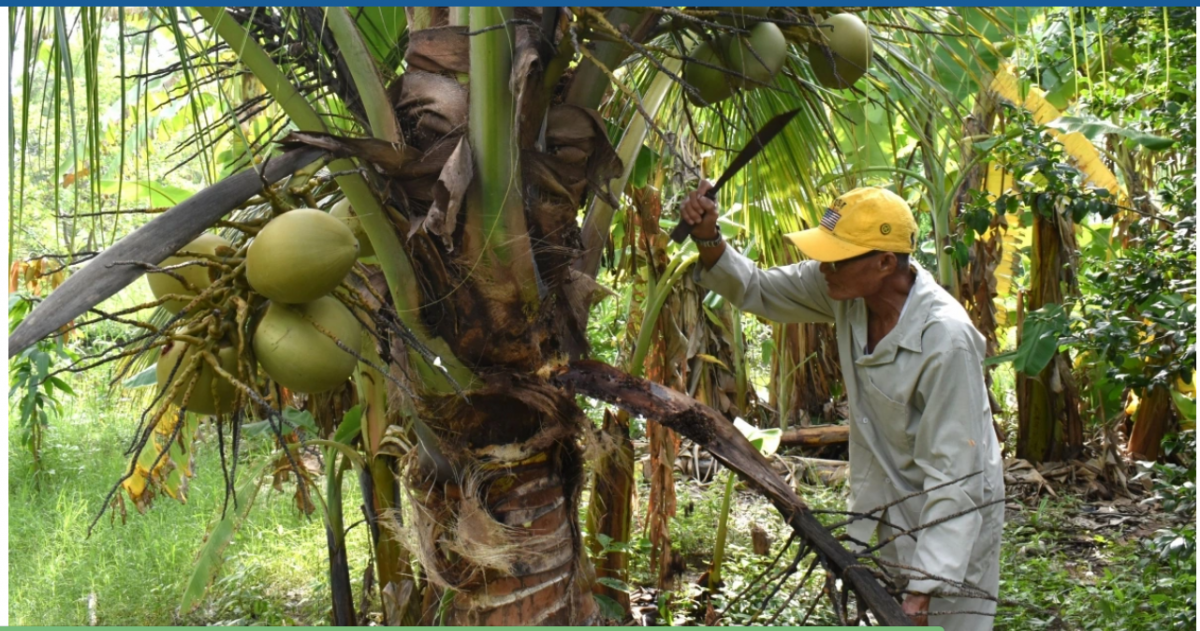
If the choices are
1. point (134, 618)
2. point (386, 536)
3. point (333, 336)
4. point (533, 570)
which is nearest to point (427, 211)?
point (333, 336)

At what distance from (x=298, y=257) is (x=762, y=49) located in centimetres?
88

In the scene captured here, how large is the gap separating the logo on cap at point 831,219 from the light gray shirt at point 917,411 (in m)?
0.22

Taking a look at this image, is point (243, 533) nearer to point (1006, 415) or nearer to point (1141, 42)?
point (1141, 42)

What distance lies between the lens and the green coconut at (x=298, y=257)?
1.17 meters

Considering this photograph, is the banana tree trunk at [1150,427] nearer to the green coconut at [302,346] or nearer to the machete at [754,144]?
the machete at [754,144]

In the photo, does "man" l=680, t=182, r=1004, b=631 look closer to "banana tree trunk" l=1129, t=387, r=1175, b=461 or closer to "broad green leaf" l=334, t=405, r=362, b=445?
"broad green leaf" l=334, t=405, r=362, b=445

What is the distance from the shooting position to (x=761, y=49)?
163 centimetres

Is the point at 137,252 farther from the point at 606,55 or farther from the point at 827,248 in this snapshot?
the point at 827,248

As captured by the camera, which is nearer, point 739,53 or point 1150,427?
point 739,53

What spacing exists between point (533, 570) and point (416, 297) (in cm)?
59

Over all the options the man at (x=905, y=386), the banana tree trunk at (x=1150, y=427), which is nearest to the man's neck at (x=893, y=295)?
the man at (x=905, y=386)

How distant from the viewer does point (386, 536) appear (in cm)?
257

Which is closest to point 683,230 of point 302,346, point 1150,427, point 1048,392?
point 302,346

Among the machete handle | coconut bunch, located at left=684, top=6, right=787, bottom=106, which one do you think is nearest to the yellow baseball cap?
the machete handle
